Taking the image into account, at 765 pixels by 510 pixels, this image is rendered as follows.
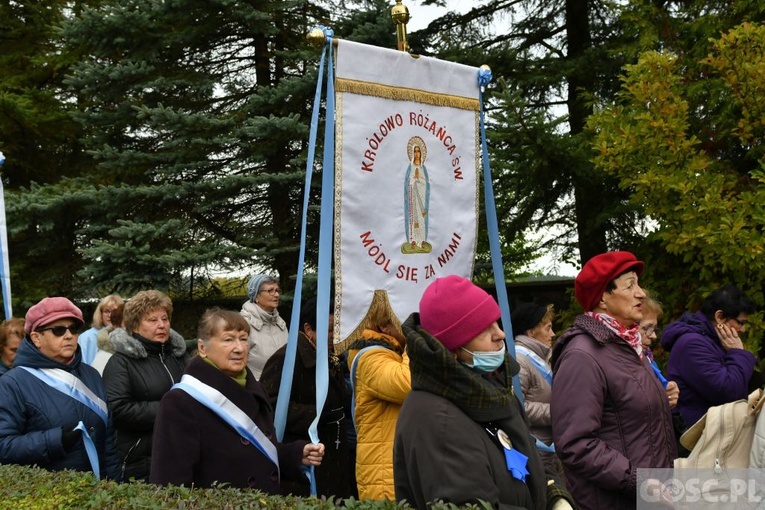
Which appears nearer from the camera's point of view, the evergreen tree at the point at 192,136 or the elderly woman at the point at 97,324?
the elderly woman at the point at 97,324

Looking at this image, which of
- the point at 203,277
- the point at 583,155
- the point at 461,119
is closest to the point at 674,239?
the point at 583,155

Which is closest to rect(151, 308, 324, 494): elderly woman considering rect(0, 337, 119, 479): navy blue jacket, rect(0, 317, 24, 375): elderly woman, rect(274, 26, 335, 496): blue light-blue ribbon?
rect(274, 26, 335, 496): blue light-blue ribbon

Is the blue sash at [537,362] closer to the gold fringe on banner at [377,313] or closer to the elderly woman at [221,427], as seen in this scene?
the gold fringe on banner at [377,313]

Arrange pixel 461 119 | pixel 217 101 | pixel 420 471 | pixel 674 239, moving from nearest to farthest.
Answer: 1. pixel 420 471
2. pixel 461 119
3. pixel 674 239
4. pixel 217 101

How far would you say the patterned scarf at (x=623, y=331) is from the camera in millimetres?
4211

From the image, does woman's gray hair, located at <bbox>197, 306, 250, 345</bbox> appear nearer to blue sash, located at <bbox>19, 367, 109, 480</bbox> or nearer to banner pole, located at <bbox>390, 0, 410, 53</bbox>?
blue sash, located at <bbox>19, 367, 109, 480</bbox>

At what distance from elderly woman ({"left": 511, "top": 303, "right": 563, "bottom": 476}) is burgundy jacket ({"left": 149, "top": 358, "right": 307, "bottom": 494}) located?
5.41 ft

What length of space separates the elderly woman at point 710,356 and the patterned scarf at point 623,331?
141cm

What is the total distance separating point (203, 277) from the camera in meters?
11.4

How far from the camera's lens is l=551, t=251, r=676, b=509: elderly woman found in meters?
3.89

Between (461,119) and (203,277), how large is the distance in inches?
268

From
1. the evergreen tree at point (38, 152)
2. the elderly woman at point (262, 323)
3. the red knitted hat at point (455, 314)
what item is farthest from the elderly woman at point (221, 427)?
the evergreen tree at point (38, 152)

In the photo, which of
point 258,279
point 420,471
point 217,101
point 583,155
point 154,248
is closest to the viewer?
point 420,471

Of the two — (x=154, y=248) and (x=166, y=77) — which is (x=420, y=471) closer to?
(x=154, y=248)
